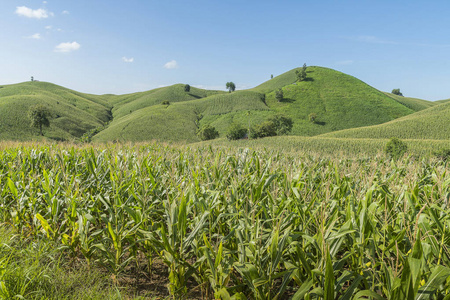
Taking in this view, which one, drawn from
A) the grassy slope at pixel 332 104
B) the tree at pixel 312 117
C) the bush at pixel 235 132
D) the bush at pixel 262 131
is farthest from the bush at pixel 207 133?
the tree at pixel 312 117

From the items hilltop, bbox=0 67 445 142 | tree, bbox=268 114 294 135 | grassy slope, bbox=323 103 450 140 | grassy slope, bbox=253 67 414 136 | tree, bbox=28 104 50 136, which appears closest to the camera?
grassy slope, bbox=323 103 450 140

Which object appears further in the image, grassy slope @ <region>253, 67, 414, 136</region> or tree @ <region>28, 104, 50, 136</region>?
grassy slope @ <region>253, 67, 414, 136</region>

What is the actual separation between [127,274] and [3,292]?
161 cm

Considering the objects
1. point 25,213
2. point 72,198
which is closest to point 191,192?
point 72,198

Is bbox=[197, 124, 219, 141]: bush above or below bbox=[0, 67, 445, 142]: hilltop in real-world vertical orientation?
below

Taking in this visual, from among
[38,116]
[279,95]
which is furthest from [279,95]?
[38,116]

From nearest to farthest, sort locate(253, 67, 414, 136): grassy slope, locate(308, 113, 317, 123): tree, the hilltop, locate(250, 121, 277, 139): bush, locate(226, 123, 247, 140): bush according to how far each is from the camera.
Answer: locate(250, 121, 277, 139): bush → locate(226, 123, 247, 140): bush → the hilltop → locate(253, 67, 414, 136): grassy slope → locate(308, 113, 317, 123): tree

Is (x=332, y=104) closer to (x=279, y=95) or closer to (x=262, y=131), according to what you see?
(x=279, y=95)

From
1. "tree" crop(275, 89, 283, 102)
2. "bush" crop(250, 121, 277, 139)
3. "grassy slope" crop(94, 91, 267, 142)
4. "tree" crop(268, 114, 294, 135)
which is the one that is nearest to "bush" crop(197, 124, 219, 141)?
"grassy slope" crop(94, 91, 267, 142)

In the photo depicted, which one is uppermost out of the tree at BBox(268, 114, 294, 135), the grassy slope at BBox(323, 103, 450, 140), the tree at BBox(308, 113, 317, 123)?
the tree at BBox(308, 113, 317, 123)

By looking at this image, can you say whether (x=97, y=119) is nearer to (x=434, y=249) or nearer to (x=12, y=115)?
(x=12, y=115)

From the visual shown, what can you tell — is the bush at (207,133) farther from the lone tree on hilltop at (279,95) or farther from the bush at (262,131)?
the lone tree on hilltop at (279,95)

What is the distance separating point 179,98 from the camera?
431 ft

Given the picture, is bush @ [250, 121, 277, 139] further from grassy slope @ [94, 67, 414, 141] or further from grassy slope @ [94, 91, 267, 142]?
grassy slope @ [94, 91, 267, 142]
